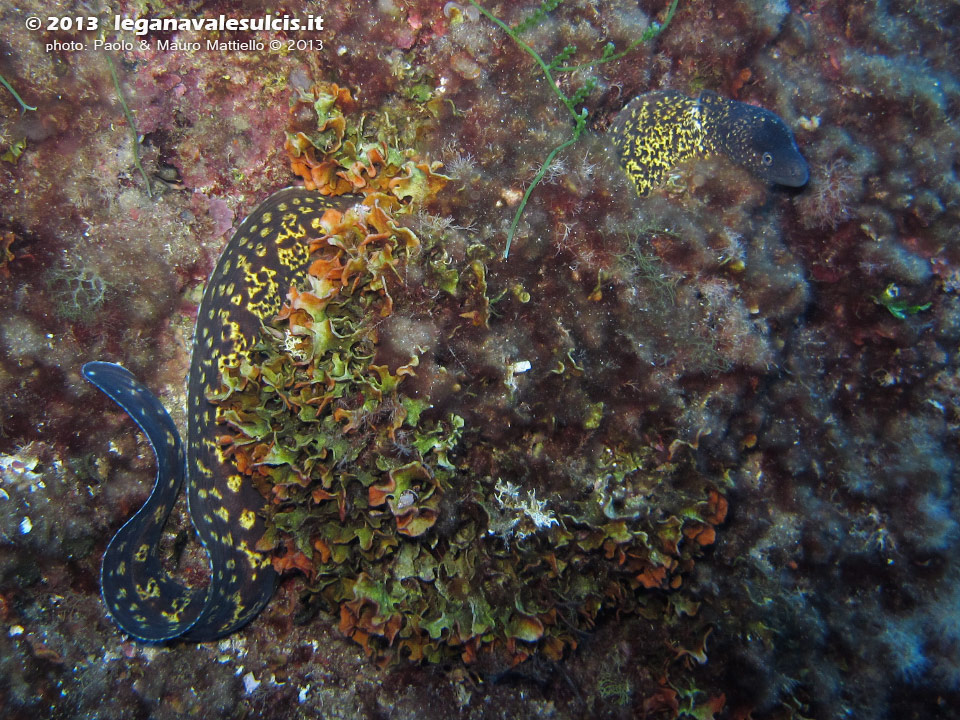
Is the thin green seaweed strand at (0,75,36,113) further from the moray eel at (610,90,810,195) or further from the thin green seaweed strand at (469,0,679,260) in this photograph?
the moray eel at (610,90,810,195)

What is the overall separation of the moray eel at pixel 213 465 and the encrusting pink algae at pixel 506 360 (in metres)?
0.22

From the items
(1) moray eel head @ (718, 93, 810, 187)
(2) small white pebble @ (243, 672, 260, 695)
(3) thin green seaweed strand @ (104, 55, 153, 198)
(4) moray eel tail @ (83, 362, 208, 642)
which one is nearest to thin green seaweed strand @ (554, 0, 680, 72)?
(1) moray eel head @ (718, 93, 810, 187)

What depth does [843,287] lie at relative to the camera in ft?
13.5

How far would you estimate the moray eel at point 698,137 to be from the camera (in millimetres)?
3746

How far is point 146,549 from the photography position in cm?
402

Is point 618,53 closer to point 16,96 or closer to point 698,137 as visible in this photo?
point 698,137

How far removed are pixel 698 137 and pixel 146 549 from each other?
642 centimetres

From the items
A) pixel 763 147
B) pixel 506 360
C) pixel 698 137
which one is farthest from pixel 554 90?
pixel 506 360

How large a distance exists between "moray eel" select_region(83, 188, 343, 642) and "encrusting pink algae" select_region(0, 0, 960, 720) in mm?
219

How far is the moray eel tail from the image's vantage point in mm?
3854

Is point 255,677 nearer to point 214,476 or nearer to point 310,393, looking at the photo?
point 214,476

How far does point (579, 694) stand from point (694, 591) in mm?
1517

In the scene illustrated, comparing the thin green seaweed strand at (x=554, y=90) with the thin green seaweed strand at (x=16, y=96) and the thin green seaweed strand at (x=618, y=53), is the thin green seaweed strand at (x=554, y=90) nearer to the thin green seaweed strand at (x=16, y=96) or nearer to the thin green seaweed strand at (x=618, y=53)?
the thin green seaweed strand at (x=618, y=53)

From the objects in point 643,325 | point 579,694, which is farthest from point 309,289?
point 579,694
